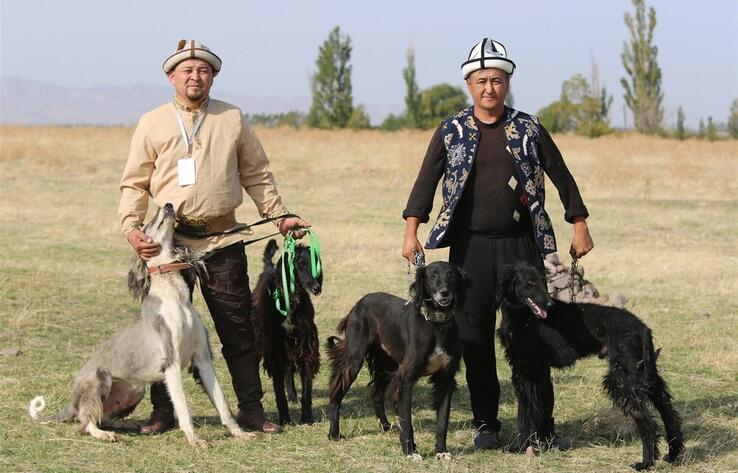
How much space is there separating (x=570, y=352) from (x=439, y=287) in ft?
2.98

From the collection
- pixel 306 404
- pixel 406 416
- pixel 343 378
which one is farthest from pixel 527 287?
pixel 306 404

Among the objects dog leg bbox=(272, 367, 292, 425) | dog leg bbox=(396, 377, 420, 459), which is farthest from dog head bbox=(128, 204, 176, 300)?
dog leg bbox=(396, 377, 420, 459)

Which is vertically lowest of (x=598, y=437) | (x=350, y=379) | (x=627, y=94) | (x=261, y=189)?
(x=598, y=437)

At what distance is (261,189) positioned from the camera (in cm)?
644

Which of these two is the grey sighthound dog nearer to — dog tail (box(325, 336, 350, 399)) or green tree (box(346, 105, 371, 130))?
dog tail (box(325, 336, 350, 399))

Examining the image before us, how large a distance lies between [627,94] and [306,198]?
125ft

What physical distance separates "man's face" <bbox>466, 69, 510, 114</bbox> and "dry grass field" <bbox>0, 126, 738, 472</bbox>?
2.03 meters

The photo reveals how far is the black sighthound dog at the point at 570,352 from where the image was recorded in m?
5.66

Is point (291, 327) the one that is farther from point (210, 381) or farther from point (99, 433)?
point (99, 433)

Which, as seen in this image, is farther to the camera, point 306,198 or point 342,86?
point 342,86

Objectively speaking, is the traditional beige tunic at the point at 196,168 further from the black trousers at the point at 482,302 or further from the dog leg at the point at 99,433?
the black trousers at the point at 482,302

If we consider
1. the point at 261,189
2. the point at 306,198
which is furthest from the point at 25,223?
the point at 261,189

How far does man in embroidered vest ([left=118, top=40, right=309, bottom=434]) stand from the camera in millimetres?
5988

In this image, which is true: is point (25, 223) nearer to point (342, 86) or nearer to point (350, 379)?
point (350, 379)
